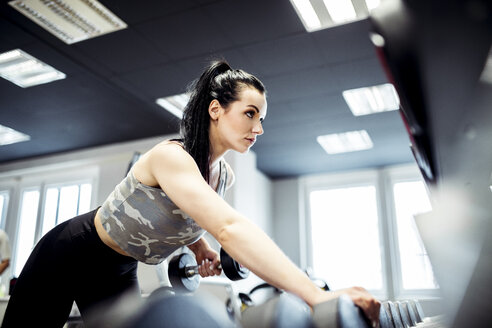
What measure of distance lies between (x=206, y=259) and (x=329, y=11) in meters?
2.45

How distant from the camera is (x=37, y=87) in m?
4.48

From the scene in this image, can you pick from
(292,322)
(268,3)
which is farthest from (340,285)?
(292,322)

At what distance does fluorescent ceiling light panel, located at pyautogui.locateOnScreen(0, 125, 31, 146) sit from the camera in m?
5.66

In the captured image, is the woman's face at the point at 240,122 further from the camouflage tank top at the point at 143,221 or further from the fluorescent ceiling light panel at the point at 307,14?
the fluorescent ceiling light panel at the point at 307,14

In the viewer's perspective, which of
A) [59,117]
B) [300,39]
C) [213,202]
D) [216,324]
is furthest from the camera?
[59,117]

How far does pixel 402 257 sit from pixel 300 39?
423 cm

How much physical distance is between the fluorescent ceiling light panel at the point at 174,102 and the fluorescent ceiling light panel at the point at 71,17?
1208mm

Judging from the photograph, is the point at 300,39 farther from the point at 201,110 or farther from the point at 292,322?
the point at 292,322

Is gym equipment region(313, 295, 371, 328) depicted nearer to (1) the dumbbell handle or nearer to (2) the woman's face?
(2) the woman's face

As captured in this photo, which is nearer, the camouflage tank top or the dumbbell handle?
the camouflage tank top

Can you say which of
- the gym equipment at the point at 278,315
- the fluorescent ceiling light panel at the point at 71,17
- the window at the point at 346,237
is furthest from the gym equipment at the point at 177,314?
the window at the point at 346,237

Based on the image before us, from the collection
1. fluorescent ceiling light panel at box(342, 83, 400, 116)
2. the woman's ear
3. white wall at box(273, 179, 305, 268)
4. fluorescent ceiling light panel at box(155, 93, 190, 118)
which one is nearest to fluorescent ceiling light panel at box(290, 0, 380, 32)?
fluorescent ceiling light panel at box(342, 83, 400, 116)

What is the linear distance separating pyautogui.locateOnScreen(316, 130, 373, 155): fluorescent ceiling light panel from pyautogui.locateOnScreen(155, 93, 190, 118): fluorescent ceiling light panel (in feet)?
6.17

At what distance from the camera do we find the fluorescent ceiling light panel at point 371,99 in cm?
457
